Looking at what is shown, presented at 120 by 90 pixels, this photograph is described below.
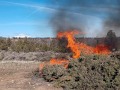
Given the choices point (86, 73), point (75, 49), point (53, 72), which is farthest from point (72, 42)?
point (86, 73)

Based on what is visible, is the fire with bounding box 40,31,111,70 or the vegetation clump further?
the fire with bounding box 40,31,111,70

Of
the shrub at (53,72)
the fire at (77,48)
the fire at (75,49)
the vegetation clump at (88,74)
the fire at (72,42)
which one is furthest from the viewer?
the fire at (72,42)

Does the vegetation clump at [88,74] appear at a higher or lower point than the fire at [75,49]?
lower

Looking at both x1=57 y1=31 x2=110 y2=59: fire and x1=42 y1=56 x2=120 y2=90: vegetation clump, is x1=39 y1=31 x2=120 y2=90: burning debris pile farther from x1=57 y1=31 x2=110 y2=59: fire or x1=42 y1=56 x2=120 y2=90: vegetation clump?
x1=57 y1=31 x2=110 y2=59: fire

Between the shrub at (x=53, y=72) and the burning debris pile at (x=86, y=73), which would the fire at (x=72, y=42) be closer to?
the burning debris pile at (x=86, y=73)

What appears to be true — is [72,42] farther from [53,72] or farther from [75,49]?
[53,72]

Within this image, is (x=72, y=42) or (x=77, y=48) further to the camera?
(x=72, y=42)

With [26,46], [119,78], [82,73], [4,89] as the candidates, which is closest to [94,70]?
[82,73]

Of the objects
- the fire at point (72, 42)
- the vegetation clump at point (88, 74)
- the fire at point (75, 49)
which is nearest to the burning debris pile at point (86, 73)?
the vegetation clump at point (88, 74)

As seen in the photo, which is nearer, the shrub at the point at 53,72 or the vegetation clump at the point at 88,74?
the vegetation clump at the point at 88,74

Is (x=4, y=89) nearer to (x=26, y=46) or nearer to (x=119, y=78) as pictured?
(x=119, y=78)

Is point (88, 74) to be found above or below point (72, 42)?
below

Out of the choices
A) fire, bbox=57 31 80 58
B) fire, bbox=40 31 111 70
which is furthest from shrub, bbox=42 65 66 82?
fire, bbox=57 31 80 58

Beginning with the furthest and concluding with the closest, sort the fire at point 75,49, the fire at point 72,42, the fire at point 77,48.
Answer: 1. the fire at point 72,42
2. the fire at point 77,48
3. the fire at point 75,49
